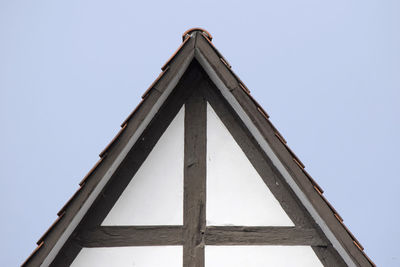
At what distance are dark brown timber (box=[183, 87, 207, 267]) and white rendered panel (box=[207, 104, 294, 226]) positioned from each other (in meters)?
0.06

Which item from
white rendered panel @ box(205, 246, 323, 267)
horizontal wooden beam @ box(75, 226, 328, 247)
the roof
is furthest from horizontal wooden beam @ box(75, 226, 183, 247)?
white rendered panel @ box(205, 246, 323, 267)

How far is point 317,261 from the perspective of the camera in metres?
3.08

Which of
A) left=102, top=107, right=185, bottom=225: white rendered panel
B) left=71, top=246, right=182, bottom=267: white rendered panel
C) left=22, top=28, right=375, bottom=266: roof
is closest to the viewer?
left=22, top=28, right=375, bottom=266: roof

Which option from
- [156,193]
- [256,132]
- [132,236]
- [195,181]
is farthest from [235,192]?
[132,236]

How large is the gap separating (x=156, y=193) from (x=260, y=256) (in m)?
0.93

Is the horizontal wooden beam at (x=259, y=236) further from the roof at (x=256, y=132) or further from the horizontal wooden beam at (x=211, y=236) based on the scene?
the roof at (x=256, y=132)

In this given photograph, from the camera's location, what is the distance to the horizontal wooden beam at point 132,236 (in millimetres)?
3072

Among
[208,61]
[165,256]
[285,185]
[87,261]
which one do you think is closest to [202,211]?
[165,256]

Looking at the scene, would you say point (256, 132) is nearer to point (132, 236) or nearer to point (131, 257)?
point (132, 236)

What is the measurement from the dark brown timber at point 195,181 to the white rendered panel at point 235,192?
0.19 feet

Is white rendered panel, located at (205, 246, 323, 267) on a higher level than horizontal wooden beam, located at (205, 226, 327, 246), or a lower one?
lower

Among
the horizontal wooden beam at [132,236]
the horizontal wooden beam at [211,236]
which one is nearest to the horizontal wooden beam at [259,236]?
the horizontal wooden beam at [211,236]

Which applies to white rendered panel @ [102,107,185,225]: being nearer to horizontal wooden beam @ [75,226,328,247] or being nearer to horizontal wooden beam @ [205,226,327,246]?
horizontal wooden beam @ [75,226,328,247]

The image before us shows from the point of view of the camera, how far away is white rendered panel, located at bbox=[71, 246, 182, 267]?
304cm
